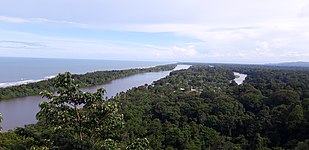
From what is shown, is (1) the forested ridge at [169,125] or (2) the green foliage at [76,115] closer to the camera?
(2) the green foliage at [76,115]

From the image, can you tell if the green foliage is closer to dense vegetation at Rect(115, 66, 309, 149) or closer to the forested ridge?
the forested ridge

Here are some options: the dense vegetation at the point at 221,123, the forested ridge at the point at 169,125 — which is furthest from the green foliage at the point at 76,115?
the dense vegetation at the point at 221,123

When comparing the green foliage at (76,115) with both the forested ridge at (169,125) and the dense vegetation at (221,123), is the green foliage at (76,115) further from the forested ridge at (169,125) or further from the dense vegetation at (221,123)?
the dense vegetation at (221,123)

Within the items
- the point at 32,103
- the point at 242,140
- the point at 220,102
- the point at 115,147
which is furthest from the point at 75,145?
the point at 32,103

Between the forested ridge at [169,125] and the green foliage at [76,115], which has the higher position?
the green foliage at [76,115]

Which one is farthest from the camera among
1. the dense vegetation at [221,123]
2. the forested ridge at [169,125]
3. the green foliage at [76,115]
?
the dense vegetation at [221,123]

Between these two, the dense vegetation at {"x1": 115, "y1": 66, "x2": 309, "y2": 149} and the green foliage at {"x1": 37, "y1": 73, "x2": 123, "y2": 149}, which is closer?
the green foliage at {"x1": 37, "y1": 73, "x2": 123, "y2": 149}

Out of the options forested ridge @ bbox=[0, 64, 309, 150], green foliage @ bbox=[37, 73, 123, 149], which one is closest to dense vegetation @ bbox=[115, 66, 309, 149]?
forested ridge @ bbox=[0, 64, 309, 150]

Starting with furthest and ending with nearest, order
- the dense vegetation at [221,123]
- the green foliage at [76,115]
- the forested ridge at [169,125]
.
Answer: the dense vegetation at [221,123], the forested ridge at [169,125], the green foliage at [76,115]

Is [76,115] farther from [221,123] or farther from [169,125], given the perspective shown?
[221,123]

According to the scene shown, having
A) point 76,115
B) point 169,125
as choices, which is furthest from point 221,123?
point 76,115

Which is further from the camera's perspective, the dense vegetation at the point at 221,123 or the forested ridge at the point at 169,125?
the dense vegetation at the point at 221,123
